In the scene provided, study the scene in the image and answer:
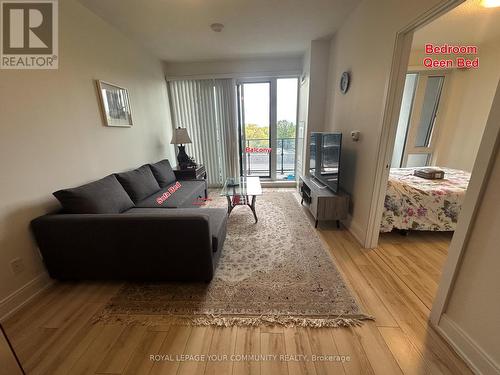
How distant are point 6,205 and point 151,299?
1262 millimetres

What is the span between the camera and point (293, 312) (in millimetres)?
1397

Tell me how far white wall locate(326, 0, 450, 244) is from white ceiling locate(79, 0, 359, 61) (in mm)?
332

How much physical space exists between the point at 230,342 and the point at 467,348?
132 cm

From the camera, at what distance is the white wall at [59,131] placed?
146cm

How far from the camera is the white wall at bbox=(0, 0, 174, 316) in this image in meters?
1.46

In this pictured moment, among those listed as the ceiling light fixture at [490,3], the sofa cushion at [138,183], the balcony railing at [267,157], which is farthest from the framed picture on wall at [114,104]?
the ceiling light fixture at [490,3]

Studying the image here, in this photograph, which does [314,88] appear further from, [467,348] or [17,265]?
[17,265]

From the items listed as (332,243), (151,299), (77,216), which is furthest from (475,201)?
(77,216)

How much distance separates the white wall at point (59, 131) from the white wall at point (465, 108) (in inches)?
191

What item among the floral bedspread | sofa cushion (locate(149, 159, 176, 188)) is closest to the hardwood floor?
the floral bedspread

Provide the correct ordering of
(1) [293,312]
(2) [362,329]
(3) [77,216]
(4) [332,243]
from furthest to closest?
(4) [332,243] < (3) [77,216] < (1) [293,312] < (2) [362,329]

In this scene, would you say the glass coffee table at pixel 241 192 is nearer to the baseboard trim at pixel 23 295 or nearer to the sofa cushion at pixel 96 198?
the sofa cushion at pixel 96 198

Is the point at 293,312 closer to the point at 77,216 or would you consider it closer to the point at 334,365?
the point at 334,365

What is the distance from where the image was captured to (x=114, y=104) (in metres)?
2.57
